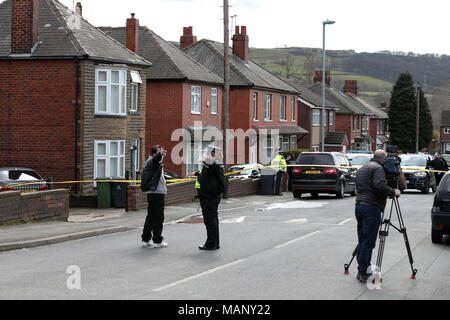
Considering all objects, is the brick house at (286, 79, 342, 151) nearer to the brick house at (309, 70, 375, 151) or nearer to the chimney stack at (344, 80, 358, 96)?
the brick house at (309, 70, 375, 151)

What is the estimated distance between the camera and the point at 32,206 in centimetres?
1694

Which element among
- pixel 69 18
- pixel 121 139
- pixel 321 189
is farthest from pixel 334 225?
pixel 69 18

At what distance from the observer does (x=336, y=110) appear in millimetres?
69250

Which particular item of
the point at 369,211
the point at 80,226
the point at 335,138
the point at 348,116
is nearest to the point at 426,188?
the point at 80,226

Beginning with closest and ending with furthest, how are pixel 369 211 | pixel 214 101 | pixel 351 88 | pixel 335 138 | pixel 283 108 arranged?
pixel 369 211
pixel 214 101
pixel 283 108
pixel 335 138
pixel 351 88

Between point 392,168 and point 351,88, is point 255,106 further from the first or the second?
point 351,88

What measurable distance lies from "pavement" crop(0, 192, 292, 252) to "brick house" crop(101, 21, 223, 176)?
13113 mm

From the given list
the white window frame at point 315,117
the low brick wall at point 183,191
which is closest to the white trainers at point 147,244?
the low brick wall at point 183,191

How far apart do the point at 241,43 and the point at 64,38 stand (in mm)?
23147

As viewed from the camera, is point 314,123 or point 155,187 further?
point 314,123

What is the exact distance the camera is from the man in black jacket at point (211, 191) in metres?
12.5

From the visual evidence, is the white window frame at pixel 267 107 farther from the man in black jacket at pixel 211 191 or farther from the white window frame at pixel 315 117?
the man in black jacket at pixel 211 191

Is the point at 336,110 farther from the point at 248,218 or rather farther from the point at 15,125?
the point at 248,218

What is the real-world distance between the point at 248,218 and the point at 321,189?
7.64 m
